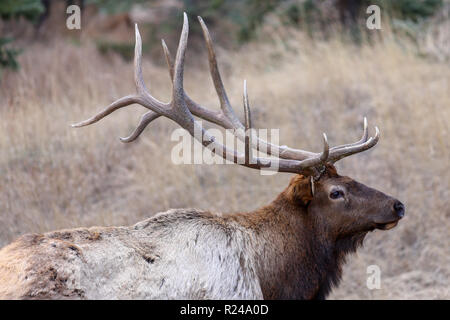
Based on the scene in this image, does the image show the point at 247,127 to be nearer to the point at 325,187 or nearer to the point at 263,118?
the point at 325,187

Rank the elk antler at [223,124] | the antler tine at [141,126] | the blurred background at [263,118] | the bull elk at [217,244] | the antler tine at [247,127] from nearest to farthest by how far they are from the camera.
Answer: the bull elk at [217,244] < the antler tine at [247,127] < the elk antler at [223,124] < the antler tine at [141,126] < the blurred background at [263,118]

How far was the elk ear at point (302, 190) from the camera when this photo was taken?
5.05 metres

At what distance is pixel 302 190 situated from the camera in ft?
16.7

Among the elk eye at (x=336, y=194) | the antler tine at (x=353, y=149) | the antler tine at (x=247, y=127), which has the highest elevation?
the antler tine at (x=247, y=127)

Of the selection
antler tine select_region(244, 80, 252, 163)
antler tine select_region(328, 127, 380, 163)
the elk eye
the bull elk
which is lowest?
the bull elk

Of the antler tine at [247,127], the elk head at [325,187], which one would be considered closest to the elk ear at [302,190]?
the elk head at [325,187]

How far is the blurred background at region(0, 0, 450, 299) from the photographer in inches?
301

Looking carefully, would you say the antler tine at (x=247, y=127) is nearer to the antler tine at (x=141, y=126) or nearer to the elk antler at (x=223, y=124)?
the elk antler at (x=223, y=124)

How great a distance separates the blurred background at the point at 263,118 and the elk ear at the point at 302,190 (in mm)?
2398

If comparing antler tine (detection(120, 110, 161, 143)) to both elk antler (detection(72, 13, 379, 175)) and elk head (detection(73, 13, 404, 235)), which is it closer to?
elk antler (detection(72, 13, 379, 175))

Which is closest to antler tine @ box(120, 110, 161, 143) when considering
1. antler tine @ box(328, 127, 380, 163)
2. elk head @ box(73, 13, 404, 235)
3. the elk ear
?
elk head @ box(73, 13, 404, 235)

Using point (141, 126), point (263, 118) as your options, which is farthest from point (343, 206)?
point (263, 118)

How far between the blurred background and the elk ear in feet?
7.87
